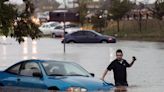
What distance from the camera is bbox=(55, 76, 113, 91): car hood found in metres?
16.4

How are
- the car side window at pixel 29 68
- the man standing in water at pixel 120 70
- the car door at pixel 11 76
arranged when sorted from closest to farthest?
the man standing in water at pixel 120 70 < the car side window at pixel 29 68 < the car door at pixel 11 76

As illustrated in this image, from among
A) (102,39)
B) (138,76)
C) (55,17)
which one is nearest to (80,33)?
(102,39)

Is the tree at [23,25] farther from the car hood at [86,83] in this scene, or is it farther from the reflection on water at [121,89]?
the reflection on water at [121,89]

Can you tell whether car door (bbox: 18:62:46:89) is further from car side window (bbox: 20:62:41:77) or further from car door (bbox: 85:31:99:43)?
car door (bbox: 85:31:99:43)

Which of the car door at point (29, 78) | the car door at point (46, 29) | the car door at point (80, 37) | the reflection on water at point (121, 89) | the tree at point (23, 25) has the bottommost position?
the car door at point (46, 29)

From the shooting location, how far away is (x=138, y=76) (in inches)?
1041

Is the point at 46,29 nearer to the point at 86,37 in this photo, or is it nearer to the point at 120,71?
the point at 86,37

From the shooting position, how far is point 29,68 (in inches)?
711

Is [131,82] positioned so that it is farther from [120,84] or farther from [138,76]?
[120,84]

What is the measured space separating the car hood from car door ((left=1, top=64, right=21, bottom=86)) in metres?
1.92

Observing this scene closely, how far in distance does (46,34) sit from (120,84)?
69.2 m

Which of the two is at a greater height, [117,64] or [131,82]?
[117,64]

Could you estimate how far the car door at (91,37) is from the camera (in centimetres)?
6016

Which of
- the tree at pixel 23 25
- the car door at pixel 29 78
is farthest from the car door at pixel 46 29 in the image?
the car door at pixel 29 78
